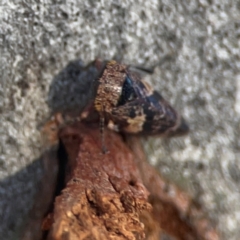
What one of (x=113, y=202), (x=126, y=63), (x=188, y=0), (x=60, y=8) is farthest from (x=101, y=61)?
(x=113, y=202)

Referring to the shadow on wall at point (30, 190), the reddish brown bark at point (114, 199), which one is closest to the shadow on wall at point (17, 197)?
the shadow on wall at point (30, 190)

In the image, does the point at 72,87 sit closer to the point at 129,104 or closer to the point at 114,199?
the point at 129,104

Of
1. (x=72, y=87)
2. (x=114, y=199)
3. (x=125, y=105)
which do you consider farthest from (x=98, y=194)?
(x=72, y=87)

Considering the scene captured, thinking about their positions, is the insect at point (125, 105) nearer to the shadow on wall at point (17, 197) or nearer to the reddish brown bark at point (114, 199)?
the reddish brown bark at point (114, 199)

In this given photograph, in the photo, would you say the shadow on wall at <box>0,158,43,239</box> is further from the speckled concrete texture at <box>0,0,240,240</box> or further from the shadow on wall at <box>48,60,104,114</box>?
the shadow on wall at <box>48,60,104,114</box>

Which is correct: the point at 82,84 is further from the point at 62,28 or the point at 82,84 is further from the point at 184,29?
the point at 184,29

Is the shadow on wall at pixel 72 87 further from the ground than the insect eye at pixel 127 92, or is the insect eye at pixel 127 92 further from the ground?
the insect eye at pixel 127 92

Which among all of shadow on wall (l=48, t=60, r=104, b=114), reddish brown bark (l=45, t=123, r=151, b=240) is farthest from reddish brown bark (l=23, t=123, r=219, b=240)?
shadow on wall (l=48, t=60, r=104, b=114)
